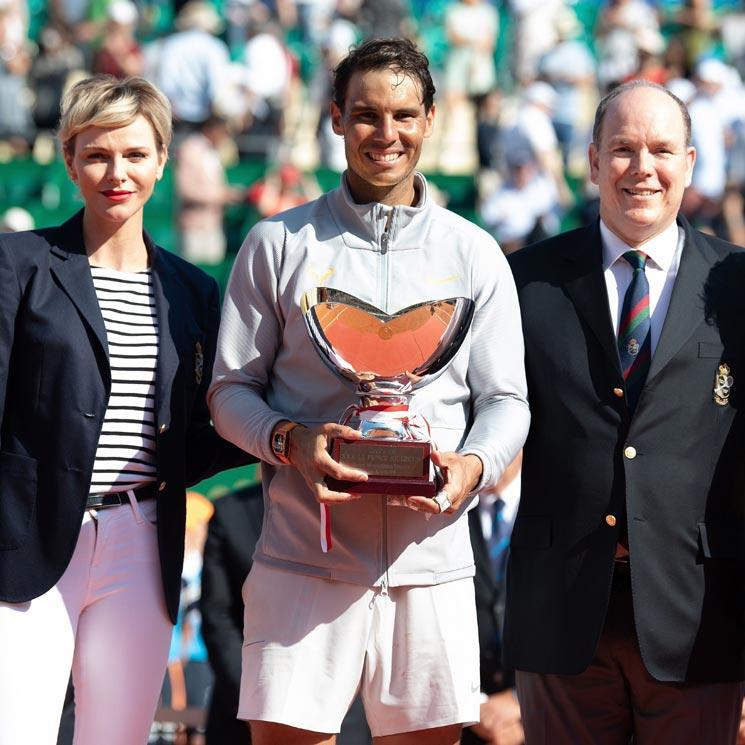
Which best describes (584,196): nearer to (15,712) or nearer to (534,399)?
(534,399)

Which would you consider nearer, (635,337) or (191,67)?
(635,337)

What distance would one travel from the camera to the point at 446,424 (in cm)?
290

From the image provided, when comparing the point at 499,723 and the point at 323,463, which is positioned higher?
the point at 323,463

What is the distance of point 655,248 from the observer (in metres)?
3.25

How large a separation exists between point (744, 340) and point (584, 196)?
807cm

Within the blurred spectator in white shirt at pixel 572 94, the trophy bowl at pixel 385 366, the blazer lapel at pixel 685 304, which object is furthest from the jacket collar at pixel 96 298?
the blurred spectator in white shirt at pixel 572 94

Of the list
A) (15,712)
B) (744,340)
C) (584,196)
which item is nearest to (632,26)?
(584,196)

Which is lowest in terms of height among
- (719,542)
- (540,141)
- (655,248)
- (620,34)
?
(719,542)

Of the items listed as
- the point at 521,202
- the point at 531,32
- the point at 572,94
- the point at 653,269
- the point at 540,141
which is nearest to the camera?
the point at 653,269

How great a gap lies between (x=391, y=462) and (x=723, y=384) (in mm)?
894

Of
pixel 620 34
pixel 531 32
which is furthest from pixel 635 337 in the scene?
pixel 531 32

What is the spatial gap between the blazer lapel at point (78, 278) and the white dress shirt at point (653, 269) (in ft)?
3.87

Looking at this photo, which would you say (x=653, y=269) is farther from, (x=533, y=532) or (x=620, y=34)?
(x=620, y=34)

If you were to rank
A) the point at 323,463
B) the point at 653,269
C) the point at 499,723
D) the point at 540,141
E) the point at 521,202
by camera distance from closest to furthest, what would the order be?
the point at 323,463 → the point at 653,269 → the point at 499,723 → the point at 521,202 → the point at 540,141
